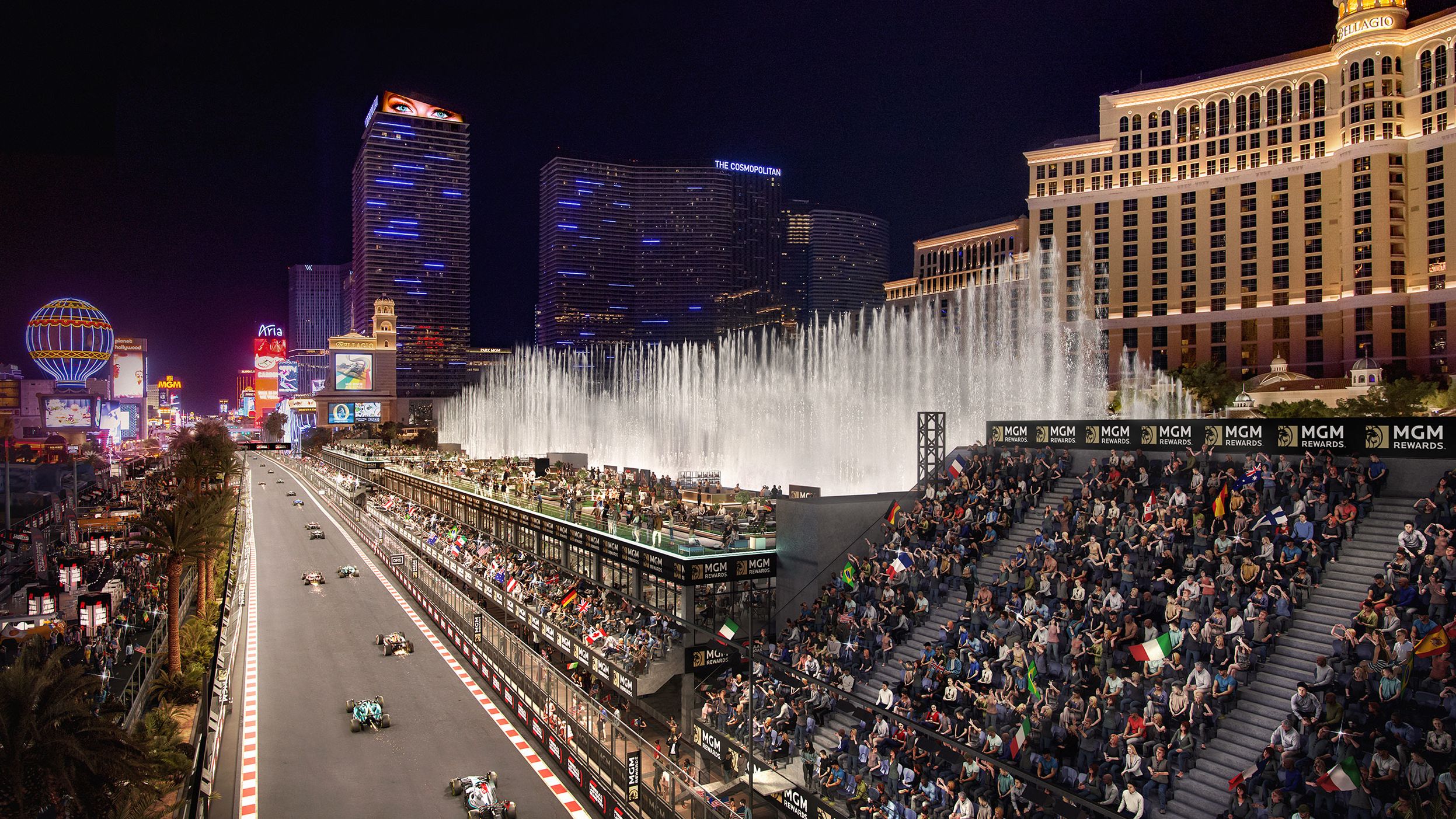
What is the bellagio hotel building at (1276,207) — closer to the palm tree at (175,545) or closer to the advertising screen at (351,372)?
the palm tree at (175,545)

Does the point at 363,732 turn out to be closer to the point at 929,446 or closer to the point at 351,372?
the point at 929,446

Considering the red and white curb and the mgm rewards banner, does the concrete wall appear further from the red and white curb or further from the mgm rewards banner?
the red and white curb

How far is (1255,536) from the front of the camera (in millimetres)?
16188

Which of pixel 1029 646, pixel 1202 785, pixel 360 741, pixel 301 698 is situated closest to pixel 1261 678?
pixel 1202 785

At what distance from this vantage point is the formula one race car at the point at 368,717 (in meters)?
25.0

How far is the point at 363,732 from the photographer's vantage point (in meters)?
24.9

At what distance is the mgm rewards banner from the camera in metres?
16.2

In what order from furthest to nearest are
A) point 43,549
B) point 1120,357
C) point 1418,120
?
point 1120,357 < point 1418,120 < point 43,549

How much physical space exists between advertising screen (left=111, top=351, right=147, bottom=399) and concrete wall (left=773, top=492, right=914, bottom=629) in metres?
216

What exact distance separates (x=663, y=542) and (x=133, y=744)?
14102 millimetres

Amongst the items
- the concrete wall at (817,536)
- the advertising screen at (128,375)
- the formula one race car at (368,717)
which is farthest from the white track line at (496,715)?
the advertising screen at (128,375)

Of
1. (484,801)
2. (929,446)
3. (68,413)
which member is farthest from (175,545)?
(68,413)

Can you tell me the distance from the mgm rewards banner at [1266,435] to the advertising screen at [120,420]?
16183 centimetres

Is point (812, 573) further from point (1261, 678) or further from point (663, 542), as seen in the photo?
point (1261, 678)
